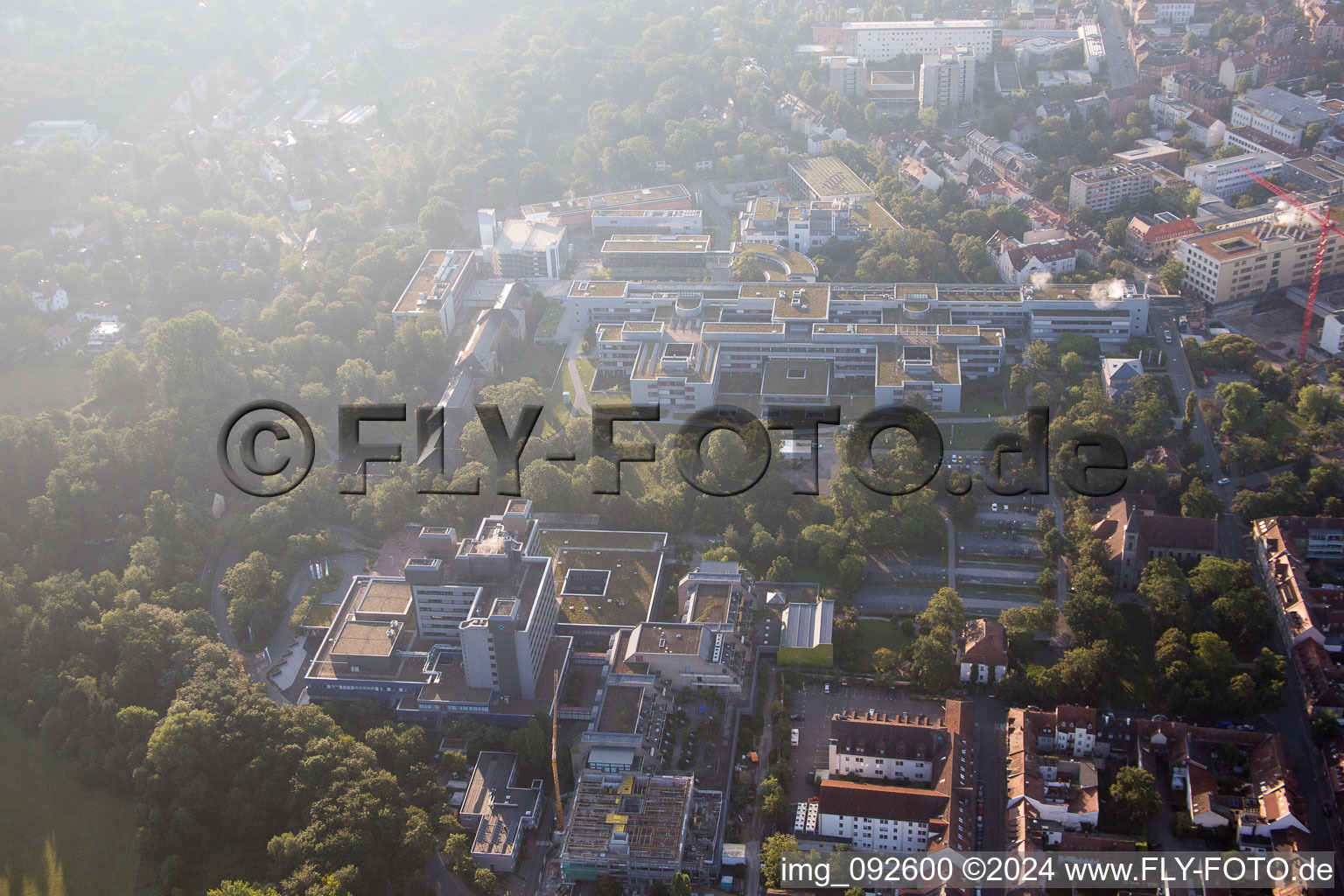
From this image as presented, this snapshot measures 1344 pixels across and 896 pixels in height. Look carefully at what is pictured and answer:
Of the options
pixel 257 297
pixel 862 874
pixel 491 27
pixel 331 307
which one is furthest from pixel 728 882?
pixel 491 27

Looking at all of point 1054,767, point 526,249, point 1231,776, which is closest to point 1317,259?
point 1231,776

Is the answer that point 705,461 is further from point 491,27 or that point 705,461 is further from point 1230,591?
point 491,27

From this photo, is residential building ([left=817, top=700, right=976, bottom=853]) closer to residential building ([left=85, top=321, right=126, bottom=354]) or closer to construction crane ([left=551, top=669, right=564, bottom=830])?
construction crane ([left=551, top=669, right=564, bottom=830])

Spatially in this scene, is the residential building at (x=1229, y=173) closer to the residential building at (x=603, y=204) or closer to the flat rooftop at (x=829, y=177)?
the flat rooftop at (x=829, y=177)

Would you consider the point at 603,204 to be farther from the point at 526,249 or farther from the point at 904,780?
the point at 904,780

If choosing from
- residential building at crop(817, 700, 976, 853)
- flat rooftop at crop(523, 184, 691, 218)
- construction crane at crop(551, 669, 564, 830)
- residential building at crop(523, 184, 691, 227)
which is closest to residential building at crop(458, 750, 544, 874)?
construction crane at crop(551, 669, 564, 830)
